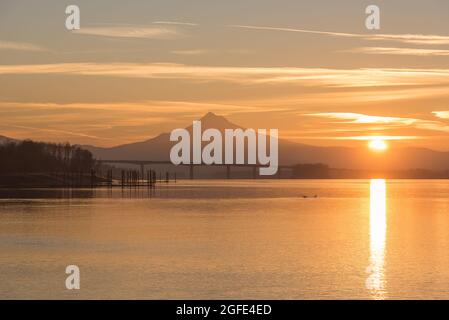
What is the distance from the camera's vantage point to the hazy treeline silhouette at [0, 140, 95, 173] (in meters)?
166

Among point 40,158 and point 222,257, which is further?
point 40,158

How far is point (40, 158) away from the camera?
179m

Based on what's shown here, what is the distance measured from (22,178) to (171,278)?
135m

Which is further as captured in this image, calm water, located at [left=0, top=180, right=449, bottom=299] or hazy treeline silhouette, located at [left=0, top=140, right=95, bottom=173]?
hazy treeline silhouette, located at [left=0, top=140, right=95, bottom=173]

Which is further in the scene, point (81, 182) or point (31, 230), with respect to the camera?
point (81, 182)

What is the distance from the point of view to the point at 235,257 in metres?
37.3

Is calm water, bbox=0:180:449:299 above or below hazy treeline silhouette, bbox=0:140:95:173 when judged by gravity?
below

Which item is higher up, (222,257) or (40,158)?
(40,158)

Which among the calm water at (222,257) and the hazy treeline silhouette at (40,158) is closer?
the calm water at (222,257)

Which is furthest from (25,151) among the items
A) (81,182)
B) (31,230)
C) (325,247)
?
(325,247)

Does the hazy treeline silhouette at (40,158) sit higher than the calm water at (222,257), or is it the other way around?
the hazy treeline silhouette at (40,158)

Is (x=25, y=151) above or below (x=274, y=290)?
above

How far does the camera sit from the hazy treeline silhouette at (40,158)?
16591cm

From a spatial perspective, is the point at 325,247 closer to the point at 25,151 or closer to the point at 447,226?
the point at 447,226
